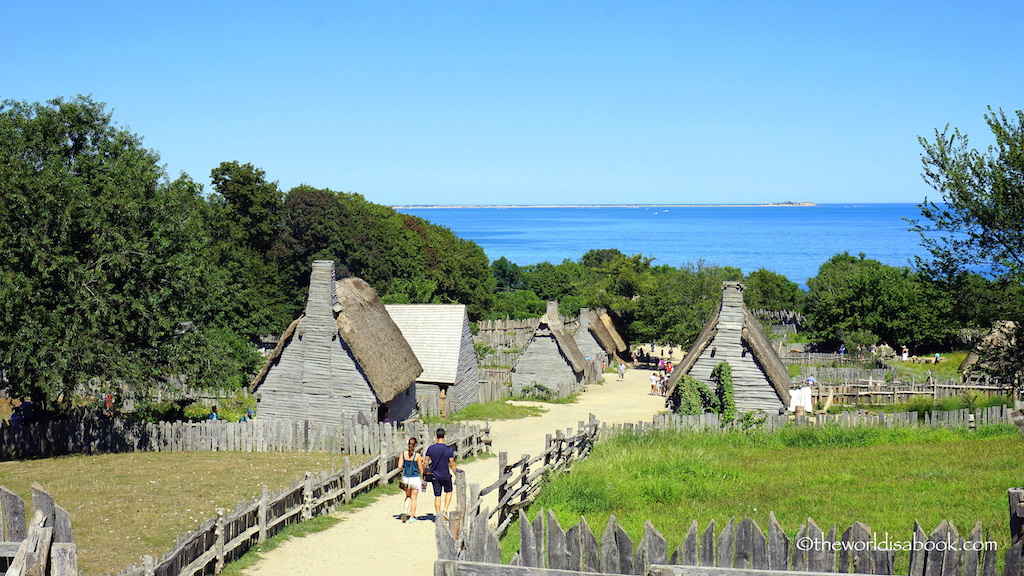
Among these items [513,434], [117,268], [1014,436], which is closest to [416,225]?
[513,434]

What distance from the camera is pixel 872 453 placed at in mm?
21203

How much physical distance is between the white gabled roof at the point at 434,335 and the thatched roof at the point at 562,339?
8273 mm

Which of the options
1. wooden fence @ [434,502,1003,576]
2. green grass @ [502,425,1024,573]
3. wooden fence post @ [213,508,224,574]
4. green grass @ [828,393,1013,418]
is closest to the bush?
green grass @ [828,393,1013,418]

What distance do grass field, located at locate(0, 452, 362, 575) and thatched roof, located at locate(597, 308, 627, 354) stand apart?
1447 inches

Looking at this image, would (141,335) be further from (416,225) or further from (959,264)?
(416,225)

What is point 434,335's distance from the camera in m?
38.3

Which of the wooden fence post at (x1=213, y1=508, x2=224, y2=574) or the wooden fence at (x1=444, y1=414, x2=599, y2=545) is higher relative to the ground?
the wooden fence at (x1=444, y1=414, x2=599, y2=545)

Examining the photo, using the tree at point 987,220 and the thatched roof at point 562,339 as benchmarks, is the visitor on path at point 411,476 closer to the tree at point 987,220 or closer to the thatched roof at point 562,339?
Result: the tree at point 987,220

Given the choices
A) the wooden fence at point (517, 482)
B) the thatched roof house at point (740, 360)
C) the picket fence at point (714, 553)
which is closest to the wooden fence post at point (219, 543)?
the wooden fence at point (517, 482)

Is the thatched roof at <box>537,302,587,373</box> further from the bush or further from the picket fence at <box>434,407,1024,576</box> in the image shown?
the picket fence at <box>434,407,1024,576</box>

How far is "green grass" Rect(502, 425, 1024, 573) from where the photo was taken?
1421 cm

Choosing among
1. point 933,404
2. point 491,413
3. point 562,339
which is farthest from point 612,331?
point 933,404

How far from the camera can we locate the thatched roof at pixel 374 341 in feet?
96.0

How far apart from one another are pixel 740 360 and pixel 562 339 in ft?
59.9
